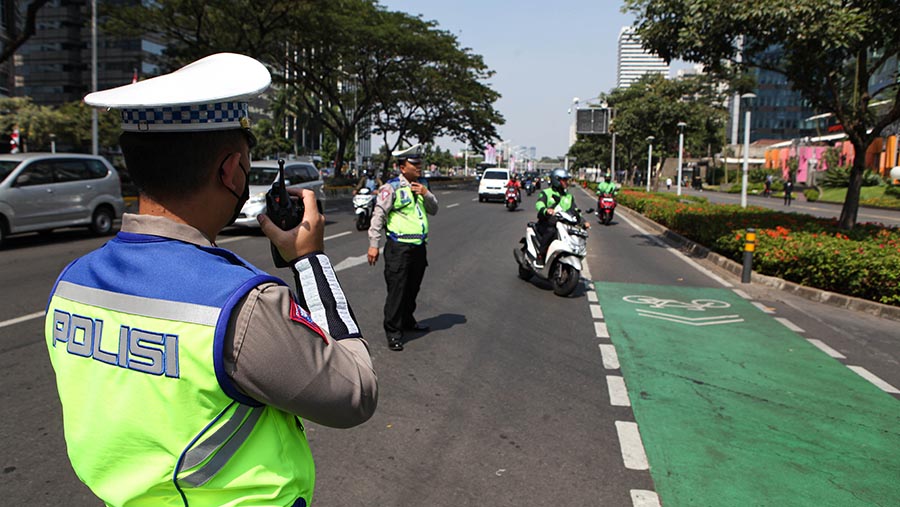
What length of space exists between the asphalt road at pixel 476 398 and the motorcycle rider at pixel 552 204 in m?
0.75

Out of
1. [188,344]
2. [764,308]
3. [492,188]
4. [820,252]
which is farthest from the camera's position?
[492,188]

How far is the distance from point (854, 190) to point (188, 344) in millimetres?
14182

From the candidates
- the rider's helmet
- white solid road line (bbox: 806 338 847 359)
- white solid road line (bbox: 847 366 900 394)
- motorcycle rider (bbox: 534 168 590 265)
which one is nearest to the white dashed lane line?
white solid road line (bbox: 806 338 847 359)

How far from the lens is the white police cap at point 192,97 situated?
4.07 feet

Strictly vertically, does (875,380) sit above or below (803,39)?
below

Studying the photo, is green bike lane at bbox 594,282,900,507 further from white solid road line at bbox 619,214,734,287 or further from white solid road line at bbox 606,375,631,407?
white solid road line at bbox 619,214,734,287

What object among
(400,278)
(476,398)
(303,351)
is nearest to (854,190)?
(400,278)

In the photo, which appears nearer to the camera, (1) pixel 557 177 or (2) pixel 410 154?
(2) pixel 410 154

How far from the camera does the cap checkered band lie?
127 centimetres

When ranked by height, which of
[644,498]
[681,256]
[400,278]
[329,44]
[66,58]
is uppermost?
[66,58]

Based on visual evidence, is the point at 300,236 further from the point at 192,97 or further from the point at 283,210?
the point at 192,97

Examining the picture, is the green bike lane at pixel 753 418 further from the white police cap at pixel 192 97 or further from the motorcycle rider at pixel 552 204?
the white police cap at pixel 192 97

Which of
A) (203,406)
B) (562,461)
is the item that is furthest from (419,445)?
(203,406)

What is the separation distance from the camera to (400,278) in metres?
6.25
